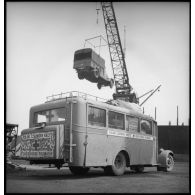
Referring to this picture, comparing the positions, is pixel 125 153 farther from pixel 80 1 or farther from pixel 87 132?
pixel 80 1

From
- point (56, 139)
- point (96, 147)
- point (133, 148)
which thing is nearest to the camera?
point (56, 139)

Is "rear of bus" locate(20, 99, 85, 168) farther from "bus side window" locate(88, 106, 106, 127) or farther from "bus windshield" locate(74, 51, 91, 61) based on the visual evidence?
"bus windshield" locate(74, 51, 91, 61)

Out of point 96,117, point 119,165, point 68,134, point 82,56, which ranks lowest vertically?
point 119,165

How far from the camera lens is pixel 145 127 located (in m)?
13.0

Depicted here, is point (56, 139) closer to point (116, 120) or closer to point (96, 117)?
point (96, 117)

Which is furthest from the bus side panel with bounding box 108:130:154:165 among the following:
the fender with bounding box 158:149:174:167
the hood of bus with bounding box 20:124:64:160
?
the hood of bus with bounding box 20:124:64:160

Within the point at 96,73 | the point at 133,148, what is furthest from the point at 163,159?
the point at 96,73

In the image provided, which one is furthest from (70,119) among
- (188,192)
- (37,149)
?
(188,192)

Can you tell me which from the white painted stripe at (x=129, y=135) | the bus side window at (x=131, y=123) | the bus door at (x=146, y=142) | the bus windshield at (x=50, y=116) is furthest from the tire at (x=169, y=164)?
the bus windshield at (x=50, y=116)

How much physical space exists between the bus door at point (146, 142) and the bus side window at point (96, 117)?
2735 millimetres

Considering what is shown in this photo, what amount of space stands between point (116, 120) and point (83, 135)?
2.02 m

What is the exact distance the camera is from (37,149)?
9492 millimetres

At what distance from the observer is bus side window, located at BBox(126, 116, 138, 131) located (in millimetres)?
11783
